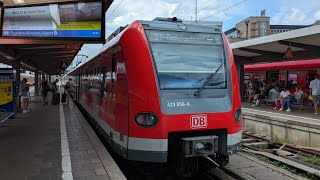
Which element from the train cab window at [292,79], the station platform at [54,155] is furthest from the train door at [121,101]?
the train cab window at [292,79]

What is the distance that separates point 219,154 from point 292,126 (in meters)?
6.98

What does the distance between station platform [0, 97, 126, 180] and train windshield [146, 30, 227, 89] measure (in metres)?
1.73

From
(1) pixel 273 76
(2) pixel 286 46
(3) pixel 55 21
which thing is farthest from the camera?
(1) pixel 273 76

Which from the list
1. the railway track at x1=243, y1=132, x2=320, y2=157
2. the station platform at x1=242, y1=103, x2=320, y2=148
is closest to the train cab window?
the station platform at x1=242, y1=103, x2=320, y2=148

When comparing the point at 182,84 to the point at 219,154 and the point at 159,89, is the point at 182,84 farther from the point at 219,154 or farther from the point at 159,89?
the point at 219,154

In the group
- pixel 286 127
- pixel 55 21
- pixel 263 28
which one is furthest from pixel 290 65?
pixel 263 28

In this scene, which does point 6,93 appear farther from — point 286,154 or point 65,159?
point 286,154

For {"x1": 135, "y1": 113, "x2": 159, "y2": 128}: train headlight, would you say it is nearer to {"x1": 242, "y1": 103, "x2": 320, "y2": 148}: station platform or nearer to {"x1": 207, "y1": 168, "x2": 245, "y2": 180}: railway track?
{"x1": 207, "y1": 168, "x2": 245, "y2": 180}: railway track

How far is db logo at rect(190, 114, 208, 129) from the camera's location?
5844 millimetres

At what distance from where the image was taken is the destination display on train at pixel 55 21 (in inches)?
371

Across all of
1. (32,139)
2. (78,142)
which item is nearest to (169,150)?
(78,142)

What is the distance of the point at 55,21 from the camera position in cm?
948

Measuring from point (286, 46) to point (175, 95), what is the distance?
36.7ft

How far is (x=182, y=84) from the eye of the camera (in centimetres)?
600
